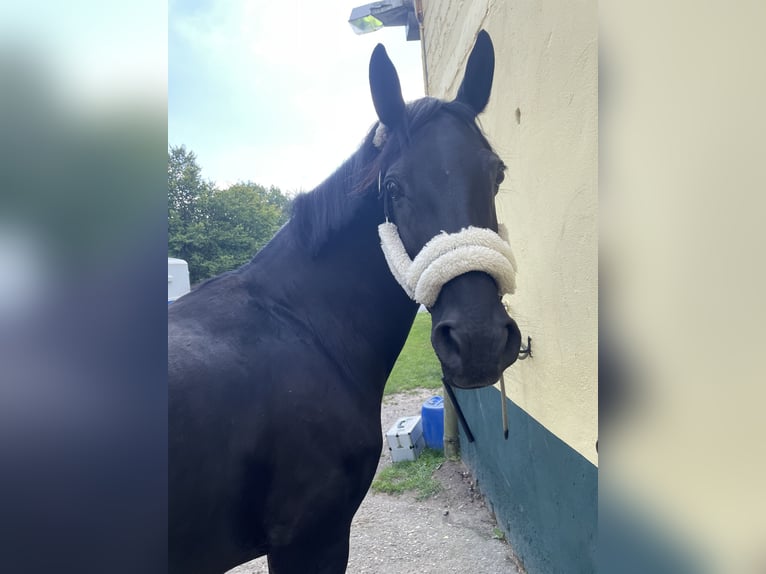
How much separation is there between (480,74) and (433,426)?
3.76m

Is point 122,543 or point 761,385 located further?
point 122,543

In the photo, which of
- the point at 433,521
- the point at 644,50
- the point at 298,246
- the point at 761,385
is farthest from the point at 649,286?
the point at 433,521

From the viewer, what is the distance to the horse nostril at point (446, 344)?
3.96 ft

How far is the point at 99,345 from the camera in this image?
0.63 meters

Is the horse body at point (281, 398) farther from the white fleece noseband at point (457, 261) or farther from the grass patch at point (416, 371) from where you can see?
the grass patch at point (416, 371)

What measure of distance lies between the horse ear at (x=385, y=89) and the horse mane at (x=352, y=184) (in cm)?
4

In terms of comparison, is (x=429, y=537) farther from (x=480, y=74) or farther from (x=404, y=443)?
(x=480, y=74)

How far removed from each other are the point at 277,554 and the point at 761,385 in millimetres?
1500

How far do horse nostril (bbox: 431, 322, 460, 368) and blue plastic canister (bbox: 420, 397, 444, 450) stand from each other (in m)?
3.60

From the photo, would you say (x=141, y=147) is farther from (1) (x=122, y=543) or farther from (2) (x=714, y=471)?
(2) (x=714, y=471)

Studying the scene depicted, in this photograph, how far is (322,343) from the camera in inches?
61.3

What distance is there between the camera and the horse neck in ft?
5.18

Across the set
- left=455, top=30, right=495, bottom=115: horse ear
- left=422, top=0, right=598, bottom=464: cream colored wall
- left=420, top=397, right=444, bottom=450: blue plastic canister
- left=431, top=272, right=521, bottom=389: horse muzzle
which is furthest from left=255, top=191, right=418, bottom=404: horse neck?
left=420, top=397, right=444, bottom=450: blue plastic canister

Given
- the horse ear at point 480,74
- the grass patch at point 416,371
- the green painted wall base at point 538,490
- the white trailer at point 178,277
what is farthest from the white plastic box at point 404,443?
the white trailer at point 178,277
